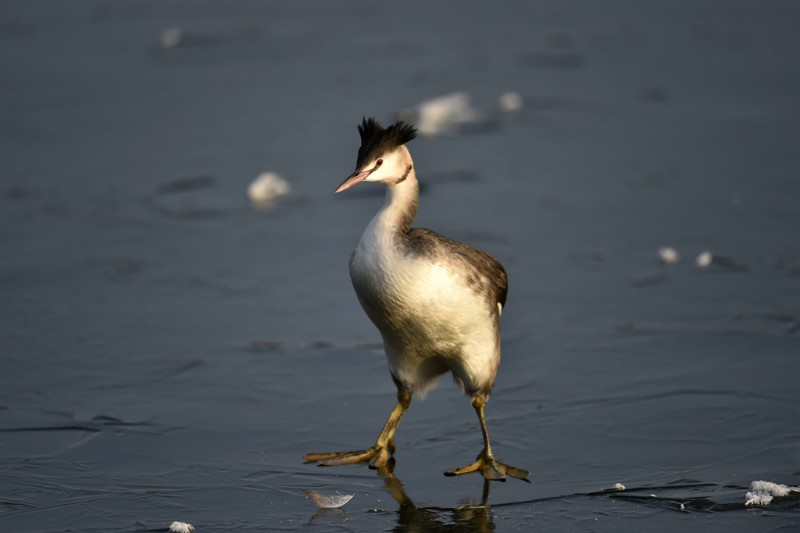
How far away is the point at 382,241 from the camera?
19.5ft

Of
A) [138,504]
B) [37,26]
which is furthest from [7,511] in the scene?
[37,26]

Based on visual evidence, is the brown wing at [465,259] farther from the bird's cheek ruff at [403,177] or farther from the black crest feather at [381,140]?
the black crest feather at [381,140]

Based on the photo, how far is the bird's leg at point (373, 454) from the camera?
6.12 meters

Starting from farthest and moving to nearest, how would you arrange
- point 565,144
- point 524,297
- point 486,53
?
1. point 486,53
2. point 565,144
3. point 524,297

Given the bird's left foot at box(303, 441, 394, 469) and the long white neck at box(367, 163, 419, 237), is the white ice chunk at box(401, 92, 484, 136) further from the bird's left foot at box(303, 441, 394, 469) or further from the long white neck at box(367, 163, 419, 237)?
the bird's left foot at box(303, 441, 394, 469)

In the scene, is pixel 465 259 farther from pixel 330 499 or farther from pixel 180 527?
pixel 180 527

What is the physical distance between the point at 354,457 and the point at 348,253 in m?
3.34

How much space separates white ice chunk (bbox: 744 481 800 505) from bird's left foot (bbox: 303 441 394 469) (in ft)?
5.73

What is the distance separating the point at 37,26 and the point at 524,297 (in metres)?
9.75

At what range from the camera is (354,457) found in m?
6.18

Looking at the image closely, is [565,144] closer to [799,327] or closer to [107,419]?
[799,327]

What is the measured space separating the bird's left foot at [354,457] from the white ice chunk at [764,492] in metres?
1.75

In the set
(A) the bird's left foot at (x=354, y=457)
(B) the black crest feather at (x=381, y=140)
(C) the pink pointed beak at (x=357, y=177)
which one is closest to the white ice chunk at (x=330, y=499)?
(A) the bird's left foot at (x=354, y=457)

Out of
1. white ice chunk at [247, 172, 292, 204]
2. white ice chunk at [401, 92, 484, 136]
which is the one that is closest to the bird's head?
white ice chunk at [247, 172, 292, 204]
